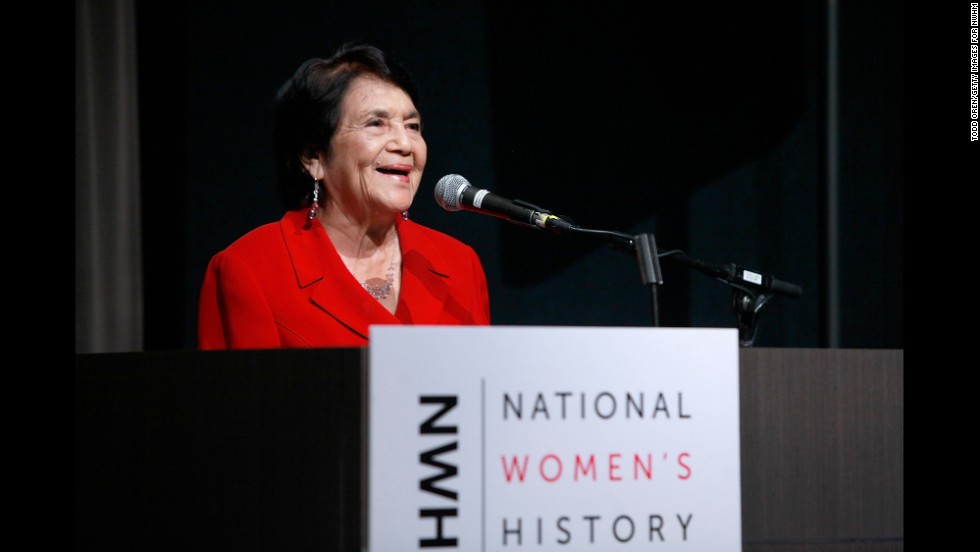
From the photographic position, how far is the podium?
141cm

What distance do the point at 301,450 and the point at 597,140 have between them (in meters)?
2.07

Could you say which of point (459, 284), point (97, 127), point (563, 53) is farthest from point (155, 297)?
point (563, 53)

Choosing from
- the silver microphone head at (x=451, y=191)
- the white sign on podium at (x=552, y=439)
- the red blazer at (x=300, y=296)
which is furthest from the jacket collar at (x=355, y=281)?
the white sign on podium at (x=552, y=439)

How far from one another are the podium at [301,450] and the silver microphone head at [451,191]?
2.54 feet

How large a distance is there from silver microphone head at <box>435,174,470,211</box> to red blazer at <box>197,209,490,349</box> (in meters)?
0.42

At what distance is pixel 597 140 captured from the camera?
3277 mm

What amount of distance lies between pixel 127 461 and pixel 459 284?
4.32 feet

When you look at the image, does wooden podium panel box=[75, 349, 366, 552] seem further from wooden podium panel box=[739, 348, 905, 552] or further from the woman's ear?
the woman's ear

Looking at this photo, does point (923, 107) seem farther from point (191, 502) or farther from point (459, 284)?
point (191, 502)

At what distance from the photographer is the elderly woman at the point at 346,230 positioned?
2.48 m

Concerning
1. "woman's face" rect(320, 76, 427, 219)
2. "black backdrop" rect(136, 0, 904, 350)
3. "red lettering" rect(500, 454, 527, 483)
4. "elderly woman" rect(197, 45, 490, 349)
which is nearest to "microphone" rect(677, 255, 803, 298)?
"red lettering" rect(500, 454, 527, 483)

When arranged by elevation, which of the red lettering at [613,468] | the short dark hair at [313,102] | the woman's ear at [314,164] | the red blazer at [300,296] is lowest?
the red lettering at [613,468]

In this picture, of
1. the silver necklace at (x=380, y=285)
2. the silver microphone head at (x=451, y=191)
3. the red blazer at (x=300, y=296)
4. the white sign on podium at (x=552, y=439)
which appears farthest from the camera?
the silver necklace at (x=380, y=285)

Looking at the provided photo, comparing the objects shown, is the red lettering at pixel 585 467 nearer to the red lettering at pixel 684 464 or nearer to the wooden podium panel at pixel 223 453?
the red lettering at pixel 684 464
